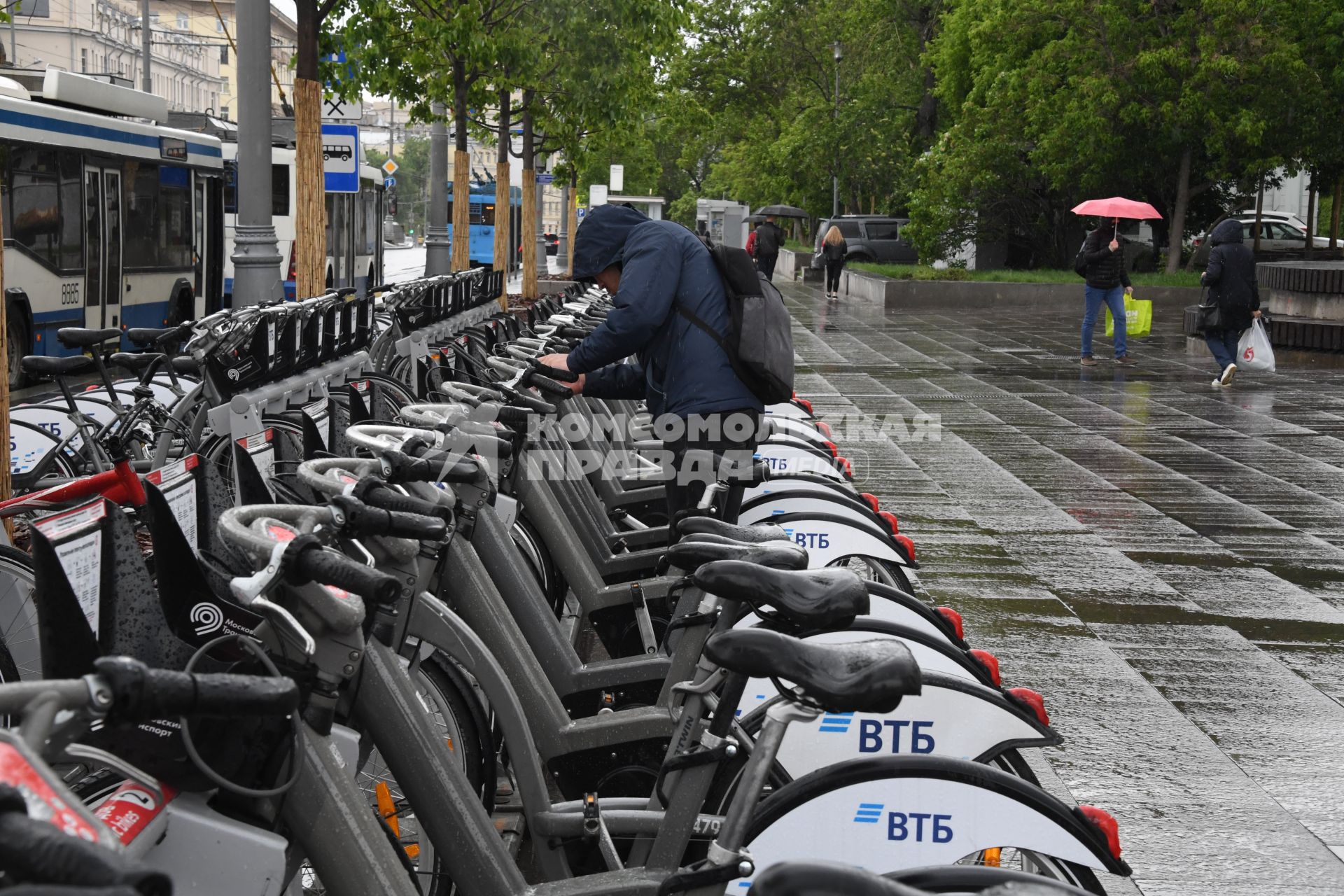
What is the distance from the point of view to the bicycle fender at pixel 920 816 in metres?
2.60

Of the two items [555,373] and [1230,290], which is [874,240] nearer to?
[1230,290]

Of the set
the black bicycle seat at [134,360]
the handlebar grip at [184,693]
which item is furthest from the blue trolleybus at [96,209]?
the handlebar grip at [184,693]

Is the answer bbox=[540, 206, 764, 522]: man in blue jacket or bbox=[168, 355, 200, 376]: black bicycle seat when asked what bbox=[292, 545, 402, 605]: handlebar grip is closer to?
bbox=[540, 206, 764, 522]: man in blue jacket

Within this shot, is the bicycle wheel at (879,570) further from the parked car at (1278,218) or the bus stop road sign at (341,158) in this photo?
the parked car at (1278,218)

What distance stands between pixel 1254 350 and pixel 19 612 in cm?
1415

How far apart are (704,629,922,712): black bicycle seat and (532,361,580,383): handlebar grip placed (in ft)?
10.3

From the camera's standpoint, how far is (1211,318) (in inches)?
603

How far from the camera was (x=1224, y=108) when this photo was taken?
24.9 m

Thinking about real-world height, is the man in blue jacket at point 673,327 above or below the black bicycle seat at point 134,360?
above

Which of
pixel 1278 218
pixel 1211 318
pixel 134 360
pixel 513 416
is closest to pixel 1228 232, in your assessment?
pixel 1211 318

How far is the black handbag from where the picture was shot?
15.3m

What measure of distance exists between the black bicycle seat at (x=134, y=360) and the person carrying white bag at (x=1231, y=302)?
11.0m

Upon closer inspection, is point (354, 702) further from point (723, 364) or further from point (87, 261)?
point (87, 261)

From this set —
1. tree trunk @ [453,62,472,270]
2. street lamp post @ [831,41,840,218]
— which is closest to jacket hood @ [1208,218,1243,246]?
tree trunk @ [453,62,472,270]
